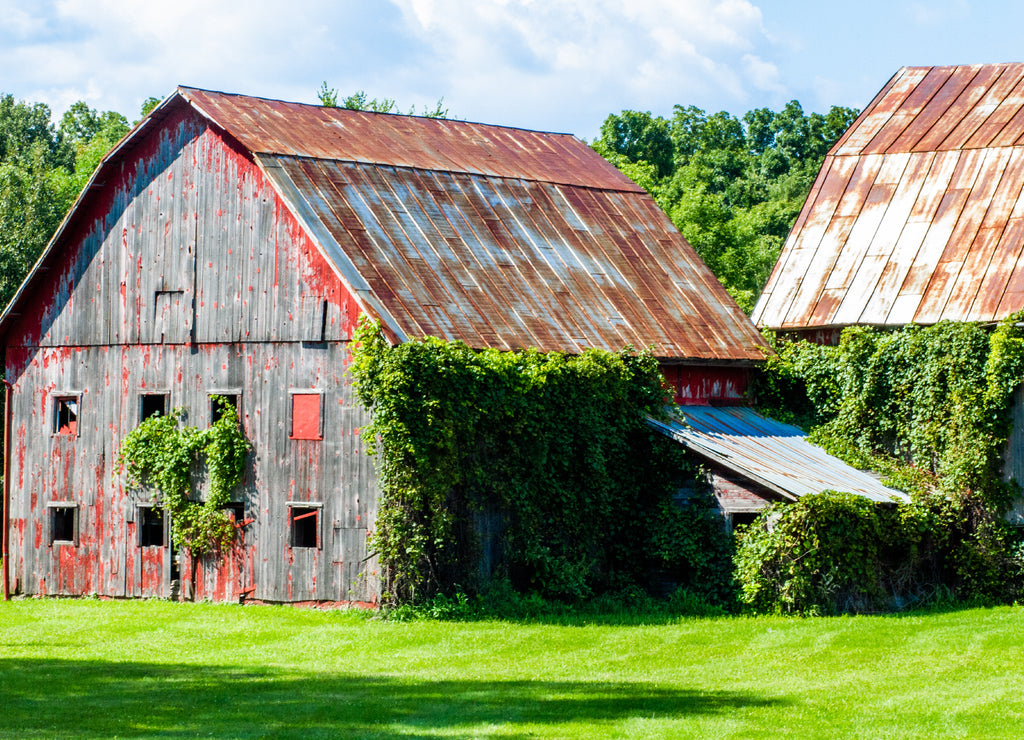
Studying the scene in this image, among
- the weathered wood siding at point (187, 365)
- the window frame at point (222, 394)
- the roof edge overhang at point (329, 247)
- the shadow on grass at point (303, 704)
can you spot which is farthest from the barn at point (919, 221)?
the shadow on grass at point (303, 704)

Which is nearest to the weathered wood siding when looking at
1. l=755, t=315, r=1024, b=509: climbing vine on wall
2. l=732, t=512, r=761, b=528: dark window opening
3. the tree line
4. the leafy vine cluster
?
l=732, t=512, r=761, b=528: dark window opening

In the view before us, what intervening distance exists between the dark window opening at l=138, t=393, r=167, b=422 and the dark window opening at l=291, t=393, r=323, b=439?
2.93 meters

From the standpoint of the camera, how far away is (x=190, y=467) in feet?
80.4

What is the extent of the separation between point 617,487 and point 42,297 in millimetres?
11260

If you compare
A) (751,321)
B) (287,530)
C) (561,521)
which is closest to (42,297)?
(287,530)

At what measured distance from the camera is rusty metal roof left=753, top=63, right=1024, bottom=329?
88.5 ft

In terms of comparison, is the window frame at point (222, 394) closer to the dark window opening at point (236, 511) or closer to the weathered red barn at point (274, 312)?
the weathered red barn at point (274, 312)

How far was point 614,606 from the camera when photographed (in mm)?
22469

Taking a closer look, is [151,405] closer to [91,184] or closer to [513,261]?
[91,184]

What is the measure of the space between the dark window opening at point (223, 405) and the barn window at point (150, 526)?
6.59 ft

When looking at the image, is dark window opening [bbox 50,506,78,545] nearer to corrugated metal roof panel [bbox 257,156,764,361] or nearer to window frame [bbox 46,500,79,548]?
window frame [bbox 46,500,79,548]

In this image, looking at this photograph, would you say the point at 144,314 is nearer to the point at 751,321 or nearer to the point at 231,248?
the point at 231,248

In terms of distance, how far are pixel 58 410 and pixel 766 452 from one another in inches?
498

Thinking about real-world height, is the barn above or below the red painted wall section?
above
